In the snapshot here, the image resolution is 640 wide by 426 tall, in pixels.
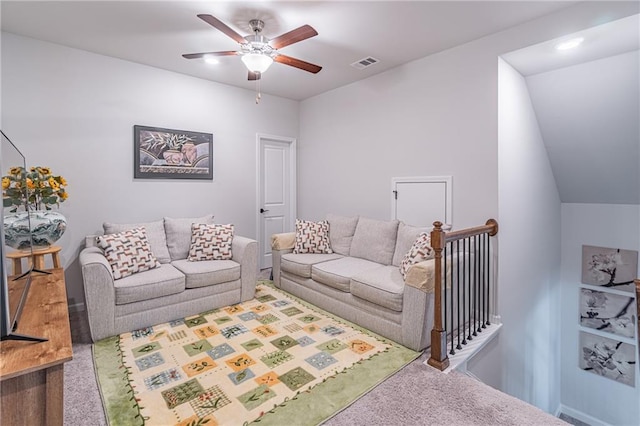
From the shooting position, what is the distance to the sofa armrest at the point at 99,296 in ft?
8.33

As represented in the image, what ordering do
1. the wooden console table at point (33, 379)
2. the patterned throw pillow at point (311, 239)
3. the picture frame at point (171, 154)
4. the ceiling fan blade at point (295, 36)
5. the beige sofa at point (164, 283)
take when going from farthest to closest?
1. the patterned throw pillow at point (311, 239)
2. the picture frame at point (171, 154)
3. the beige sofa at point (164, 283)
4. the ceiling fan blade at point (295, 36)
5. the wooden console table at point (33, 379)

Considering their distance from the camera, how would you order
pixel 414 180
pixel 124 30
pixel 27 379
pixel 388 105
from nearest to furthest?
pixel 27 379, pixel 124 30, pixel 414 180, pixel 388 105

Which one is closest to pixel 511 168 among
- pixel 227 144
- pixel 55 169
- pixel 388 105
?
pixel 388 105

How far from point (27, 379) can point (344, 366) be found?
179 cm

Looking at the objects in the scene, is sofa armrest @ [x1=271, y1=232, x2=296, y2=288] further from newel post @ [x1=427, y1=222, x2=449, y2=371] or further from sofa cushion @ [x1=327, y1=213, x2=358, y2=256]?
newel post @ [x1=427, y1=222, x2=449, y2=371]

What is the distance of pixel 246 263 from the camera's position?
347 cm

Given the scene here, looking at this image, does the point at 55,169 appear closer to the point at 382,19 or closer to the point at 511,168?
the point at 382,19

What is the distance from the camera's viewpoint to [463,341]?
2678 mm

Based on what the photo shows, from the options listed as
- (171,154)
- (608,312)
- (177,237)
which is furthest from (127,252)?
Result: (608,312)

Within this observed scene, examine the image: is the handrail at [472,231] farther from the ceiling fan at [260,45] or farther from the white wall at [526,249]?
the ceiling fan at [260,45]

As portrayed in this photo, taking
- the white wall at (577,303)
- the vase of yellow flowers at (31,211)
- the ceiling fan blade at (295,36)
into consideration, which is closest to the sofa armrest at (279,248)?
the vase of yellow flowers at (31,211)

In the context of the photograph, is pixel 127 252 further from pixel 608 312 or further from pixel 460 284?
pixel 608 312

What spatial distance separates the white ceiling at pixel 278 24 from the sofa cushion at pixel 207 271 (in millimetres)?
2218

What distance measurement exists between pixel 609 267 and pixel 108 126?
5985 mm
